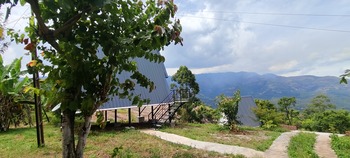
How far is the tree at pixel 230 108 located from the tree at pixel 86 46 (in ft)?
40.2

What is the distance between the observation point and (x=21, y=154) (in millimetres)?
7609

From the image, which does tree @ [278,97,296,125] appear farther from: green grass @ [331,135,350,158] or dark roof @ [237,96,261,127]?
green grass @ [331,135,350,158]

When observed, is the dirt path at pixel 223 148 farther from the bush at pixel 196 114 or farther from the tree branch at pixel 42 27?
the bush at pixel 196 114

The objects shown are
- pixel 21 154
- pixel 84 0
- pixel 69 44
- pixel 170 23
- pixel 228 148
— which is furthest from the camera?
pixel 228 148

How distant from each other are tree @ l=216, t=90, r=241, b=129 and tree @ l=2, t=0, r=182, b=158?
12.3 metres

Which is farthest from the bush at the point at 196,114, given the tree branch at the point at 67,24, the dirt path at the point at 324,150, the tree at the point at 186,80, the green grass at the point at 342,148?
the tree branch at the point at 67,24

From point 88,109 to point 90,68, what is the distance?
43 centimetres

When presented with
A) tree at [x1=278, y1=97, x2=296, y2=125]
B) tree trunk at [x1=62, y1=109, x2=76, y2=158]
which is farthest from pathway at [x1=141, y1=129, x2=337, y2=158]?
tree at [x1=278, y1=97, x2=296, y2=125]

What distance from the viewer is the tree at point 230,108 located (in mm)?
14625

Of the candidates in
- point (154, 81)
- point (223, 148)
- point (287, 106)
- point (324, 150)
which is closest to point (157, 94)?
point (154, 81)

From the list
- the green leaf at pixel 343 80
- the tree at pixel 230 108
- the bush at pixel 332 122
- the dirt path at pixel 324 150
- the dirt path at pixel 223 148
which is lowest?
the bush at pixel 332 122

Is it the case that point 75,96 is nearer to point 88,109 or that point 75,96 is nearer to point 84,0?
point 88,109

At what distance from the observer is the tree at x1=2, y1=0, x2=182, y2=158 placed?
2486 millimetres

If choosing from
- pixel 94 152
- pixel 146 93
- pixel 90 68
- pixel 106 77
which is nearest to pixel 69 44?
pixel 90 68
